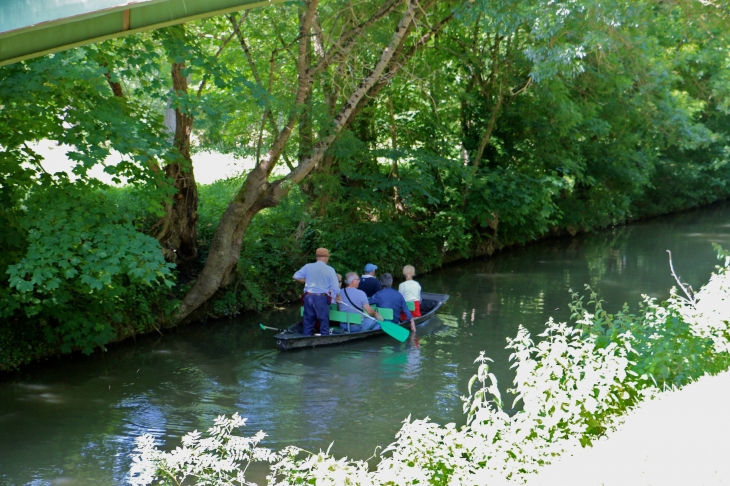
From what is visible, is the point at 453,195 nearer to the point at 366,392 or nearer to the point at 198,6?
the point at 366,392

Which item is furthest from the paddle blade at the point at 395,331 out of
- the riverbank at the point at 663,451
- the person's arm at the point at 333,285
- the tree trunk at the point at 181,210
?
the riverbank at the point at 663,451

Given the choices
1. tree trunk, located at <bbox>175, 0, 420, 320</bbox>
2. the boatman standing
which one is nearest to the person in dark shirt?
the boatman standing

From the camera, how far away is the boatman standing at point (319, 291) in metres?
12.8

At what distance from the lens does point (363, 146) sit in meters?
17.3

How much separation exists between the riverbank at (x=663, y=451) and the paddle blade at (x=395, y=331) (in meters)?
7.48

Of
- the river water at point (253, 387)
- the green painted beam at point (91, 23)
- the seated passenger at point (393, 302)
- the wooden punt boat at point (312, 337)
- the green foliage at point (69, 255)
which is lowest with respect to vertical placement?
the river water at point (253, 387)

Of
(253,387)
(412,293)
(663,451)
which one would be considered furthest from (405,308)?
(663,451)

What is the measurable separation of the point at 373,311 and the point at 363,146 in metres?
5.31

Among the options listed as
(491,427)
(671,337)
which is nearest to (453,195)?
(671,337)

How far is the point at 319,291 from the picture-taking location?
1279 cm

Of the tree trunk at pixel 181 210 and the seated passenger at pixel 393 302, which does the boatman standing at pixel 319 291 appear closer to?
the seated passenger at pixel 393 302

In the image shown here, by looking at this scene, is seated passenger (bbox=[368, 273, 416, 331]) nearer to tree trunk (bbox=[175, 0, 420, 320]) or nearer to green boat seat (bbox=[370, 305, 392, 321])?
green boat seat (bbox=[370, 305, 392, 321])

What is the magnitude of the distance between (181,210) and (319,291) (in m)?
3.57

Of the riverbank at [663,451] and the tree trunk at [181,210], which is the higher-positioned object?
the tree trunk at [181,210]
